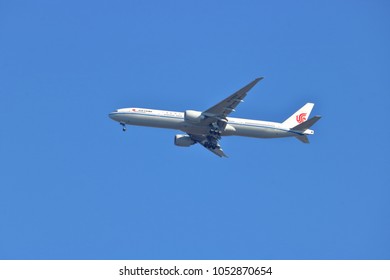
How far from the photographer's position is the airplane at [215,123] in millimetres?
59703

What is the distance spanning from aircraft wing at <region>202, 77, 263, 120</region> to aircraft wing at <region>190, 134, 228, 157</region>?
299 centimetres

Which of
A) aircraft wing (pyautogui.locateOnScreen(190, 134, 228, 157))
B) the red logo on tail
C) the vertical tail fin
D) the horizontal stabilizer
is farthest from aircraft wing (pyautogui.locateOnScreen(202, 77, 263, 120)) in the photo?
the red logo on tail

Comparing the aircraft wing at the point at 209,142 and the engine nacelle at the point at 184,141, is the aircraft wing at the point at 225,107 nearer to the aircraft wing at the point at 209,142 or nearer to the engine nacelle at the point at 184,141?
the aircraft wing at the point at 209,142

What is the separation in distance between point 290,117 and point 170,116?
12.6 m

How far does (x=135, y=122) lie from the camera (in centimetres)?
6009

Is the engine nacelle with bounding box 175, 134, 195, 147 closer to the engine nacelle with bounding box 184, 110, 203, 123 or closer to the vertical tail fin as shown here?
the engine nacelle with bounding box 184, 110, 203, 123

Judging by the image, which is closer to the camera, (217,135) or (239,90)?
(239,90)

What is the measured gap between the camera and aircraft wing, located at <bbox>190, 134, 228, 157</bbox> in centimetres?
6278

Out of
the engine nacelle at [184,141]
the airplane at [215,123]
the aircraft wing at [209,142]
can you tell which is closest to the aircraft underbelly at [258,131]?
the airplane at [215,123]

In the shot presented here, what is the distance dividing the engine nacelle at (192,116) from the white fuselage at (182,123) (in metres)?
0.46
